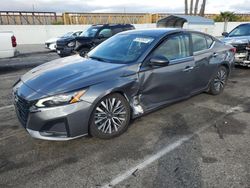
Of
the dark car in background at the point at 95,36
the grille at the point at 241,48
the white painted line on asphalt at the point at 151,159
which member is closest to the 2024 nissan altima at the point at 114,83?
the white painted line on asphalt at the point at 151,159

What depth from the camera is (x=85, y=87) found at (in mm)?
3219

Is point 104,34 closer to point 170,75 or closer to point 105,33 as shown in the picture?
point 105,33

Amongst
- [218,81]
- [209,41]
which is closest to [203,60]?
[209,41]

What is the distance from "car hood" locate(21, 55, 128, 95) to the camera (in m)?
3.20

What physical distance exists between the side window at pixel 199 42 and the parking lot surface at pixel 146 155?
129 centimetres

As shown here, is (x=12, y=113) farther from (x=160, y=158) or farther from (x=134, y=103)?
(x=160, y=158)

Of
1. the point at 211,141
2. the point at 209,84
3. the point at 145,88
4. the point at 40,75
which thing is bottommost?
the point at 211,141

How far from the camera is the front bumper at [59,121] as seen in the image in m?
3.05

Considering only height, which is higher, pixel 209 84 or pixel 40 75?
pixel 40 75

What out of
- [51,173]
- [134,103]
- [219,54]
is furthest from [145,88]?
[219,54]

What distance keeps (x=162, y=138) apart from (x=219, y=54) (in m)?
2.74

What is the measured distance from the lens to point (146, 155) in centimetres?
319

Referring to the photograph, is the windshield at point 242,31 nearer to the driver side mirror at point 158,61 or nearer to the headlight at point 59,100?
the driver side mirror at point 158,61

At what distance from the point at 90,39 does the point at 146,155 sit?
8.25 meters
